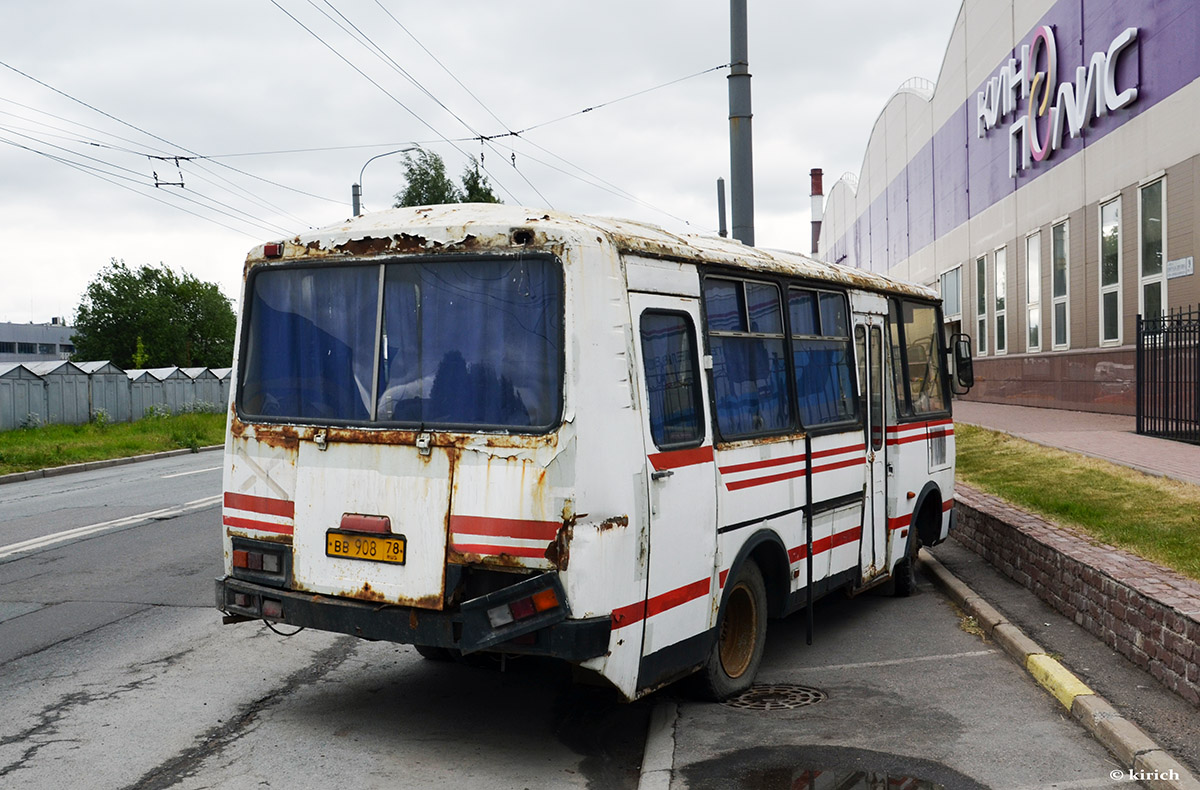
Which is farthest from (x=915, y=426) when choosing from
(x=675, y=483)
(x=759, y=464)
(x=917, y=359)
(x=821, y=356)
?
(x=675, y=483)

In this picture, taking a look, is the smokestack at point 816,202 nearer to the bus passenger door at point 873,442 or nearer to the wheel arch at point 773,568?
the bus passenger door at point 873,442

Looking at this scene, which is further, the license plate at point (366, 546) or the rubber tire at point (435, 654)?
the rubber tire at point (435, 654)

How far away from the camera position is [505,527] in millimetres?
4801

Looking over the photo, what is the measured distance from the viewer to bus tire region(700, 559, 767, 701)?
6039 mm

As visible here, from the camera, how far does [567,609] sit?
469 cm

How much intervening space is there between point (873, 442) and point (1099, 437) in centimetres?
1071

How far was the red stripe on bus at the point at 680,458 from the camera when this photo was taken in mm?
5121

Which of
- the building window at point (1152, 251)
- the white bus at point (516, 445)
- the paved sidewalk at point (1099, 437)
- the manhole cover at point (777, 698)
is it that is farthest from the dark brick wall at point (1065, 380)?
the white bus at point (516, 445)

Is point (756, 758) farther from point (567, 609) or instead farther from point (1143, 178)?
point (1143, 178)

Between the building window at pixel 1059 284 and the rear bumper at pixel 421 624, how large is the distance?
21961 millimetres

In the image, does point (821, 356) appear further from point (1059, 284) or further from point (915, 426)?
point (1059, 284)

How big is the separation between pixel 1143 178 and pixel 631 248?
17.7 meters

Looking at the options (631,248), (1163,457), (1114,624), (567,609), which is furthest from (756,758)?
(1163,457)

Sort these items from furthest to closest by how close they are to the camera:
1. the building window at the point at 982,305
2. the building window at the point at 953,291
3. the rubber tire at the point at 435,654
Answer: the building window at the point at 953,291 < the building window at the point at 982,305 < the rubber tire at the point at 435,654
